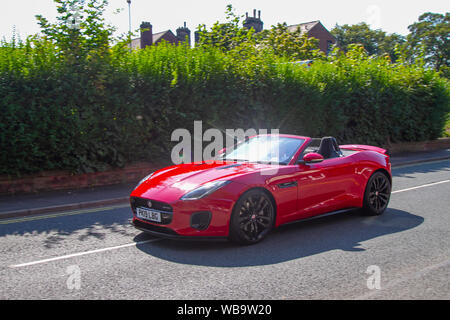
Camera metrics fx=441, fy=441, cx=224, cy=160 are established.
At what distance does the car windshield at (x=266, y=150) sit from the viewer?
262 inches

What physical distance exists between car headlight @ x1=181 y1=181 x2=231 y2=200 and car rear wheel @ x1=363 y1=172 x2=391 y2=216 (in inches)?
118

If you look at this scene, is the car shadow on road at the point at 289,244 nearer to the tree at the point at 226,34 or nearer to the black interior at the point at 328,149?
the black interior at the point at 328,149

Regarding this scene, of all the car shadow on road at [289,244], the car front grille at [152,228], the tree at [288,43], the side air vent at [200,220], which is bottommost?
the car shadow on road at [289,244]

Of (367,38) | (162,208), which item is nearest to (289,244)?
(162,208)

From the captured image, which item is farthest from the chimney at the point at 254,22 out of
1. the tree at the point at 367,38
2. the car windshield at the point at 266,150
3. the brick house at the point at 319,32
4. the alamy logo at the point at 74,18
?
the car windshield at the point at 266,150

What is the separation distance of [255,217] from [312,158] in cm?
136

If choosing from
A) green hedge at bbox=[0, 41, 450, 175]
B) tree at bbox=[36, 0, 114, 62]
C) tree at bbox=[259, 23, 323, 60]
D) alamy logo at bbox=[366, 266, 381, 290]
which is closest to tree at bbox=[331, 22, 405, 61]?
tree at bbox=[259, 23, 323, 60]

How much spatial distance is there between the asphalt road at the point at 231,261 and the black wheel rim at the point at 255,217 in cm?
17

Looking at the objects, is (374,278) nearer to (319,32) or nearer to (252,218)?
(252,218)

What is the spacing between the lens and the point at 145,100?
11.2 metres

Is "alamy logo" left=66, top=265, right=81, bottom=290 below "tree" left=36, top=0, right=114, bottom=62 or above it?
below

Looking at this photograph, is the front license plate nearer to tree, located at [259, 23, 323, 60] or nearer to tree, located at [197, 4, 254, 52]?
tree, located at [197, 4, 254, 52]

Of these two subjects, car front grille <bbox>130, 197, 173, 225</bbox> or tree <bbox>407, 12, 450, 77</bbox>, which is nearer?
car front grille <bbox>130, 197, 173, 225</bbox>

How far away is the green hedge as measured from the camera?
9.55 metres
